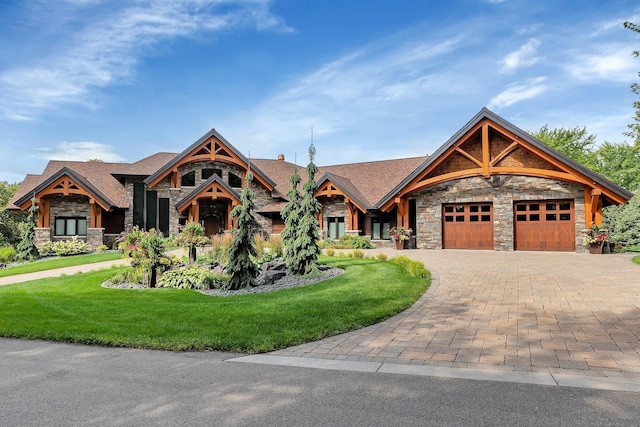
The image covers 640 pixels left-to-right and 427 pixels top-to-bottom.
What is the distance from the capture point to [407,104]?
1872 centimetres

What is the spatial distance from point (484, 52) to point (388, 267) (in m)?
9.11

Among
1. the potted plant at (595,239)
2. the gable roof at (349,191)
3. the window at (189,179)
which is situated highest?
the window at (189,179)

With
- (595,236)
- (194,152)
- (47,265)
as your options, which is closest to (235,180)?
(194,152)

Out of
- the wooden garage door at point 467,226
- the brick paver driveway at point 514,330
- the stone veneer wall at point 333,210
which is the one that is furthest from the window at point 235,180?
the brick paver driveway at point 514,330

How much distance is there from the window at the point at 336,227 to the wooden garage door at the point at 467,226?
6.70 m

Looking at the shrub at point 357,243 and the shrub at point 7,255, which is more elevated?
the shrub at point 357,243

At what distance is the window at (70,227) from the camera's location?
25159 mm

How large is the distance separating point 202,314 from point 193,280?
14.7ft

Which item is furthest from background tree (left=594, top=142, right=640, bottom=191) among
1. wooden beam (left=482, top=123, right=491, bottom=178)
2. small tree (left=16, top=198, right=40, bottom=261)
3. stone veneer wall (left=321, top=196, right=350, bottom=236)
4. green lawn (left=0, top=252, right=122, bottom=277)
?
small tree (left=16, top=198, right=40, bottom=261)

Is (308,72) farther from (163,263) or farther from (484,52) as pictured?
(163,263)

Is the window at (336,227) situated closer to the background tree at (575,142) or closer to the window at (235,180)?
the window at (235,180)

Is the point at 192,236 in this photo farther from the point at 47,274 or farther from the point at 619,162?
the point at 619,162

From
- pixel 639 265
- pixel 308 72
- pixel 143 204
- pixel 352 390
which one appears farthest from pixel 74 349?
pixel 143 204

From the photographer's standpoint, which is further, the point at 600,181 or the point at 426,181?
the point at 426,181
